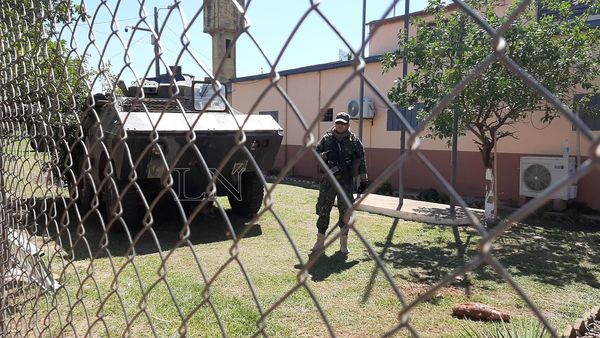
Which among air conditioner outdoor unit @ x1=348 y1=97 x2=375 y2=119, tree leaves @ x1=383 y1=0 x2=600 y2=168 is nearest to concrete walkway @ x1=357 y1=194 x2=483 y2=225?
tree leaves @ x1=383 y1=0 x2=600 y2=168

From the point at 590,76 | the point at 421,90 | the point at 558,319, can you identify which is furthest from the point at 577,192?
the point at 558,319

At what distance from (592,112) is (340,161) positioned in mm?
4531

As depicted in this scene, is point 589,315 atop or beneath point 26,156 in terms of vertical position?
beneath

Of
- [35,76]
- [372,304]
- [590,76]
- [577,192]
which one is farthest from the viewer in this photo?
[577,192]

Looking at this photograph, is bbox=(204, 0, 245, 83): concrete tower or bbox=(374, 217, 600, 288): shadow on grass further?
bbox=(374, 217, 600, 288): shadow on grass

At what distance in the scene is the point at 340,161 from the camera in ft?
17.6

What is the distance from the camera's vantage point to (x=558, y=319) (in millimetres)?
3777

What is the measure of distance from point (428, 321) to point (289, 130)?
1170 cm

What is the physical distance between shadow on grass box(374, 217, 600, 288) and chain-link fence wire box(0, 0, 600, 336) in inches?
31.2

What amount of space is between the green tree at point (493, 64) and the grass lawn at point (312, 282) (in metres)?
1.78

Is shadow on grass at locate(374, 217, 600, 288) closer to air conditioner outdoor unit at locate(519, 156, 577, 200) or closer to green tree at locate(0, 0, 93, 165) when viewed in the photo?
air conditioner outdoor unit at locate(519, 156, 577, 200)

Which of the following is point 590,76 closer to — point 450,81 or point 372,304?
point 450,81

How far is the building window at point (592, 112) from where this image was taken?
7.46 metres

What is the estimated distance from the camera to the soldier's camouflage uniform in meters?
5.36
